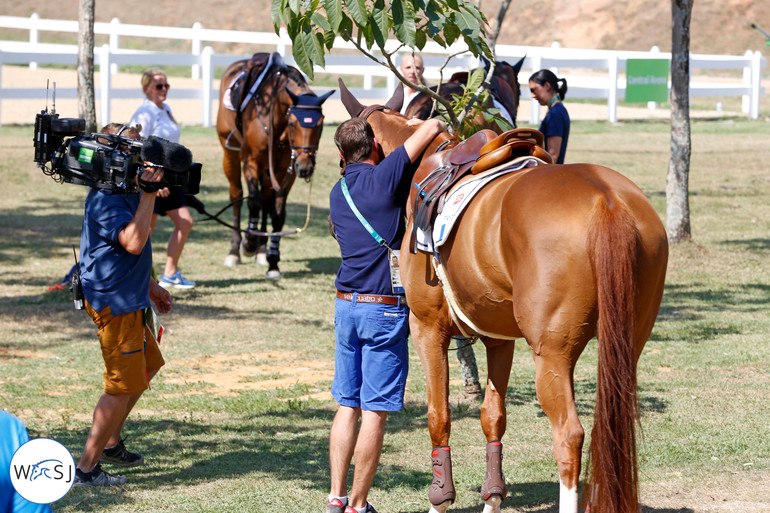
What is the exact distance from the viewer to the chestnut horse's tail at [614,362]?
155 inches

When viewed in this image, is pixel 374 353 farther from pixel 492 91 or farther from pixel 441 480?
pixel 492 91

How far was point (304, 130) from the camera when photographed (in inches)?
450

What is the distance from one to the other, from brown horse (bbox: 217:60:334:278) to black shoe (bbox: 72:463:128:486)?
19.5 ft

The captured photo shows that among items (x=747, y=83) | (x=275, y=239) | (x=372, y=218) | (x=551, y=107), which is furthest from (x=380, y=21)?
(x=747, y=83)

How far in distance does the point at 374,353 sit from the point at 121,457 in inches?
73.0

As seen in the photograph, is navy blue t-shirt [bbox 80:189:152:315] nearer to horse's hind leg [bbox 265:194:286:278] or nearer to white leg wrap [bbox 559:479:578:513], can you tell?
white leg wrap [bbox 559:479:578:513]

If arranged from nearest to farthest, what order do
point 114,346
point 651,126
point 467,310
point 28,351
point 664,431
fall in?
point 467,310
point 114,346
point 664,431
point 28,351
point 651,126

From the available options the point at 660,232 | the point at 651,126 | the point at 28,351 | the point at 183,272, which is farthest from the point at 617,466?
the point at 651,126

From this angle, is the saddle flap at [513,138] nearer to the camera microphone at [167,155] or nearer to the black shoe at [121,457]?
the camera microphone at [167,155]

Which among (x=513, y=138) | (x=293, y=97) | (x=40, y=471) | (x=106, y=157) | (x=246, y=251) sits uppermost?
→ (x=293, y=97)

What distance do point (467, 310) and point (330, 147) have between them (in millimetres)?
17430

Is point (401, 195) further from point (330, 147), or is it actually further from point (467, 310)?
point (330, 147)

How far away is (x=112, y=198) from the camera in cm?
542

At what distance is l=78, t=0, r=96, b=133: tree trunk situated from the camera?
10742 mm
